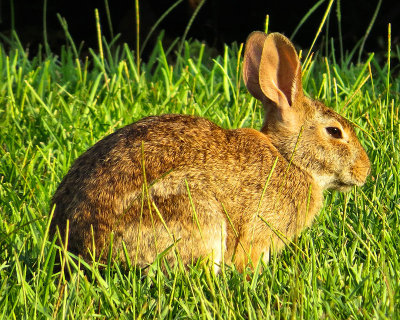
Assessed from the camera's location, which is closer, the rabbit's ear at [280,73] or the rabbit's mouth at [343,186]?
the rabbit's ear at [280,73]

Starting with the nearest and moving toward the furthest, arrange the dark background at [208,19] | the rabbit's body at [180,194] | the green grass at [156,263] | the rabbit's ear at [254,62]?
the green grass at [156,263] → the rabbit's body at [180,194] → the rabbit's ear at [254,62] → the dark background at [208,19]

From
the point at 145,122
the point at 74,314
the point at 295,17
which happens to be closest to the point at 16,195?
the point at 145,122

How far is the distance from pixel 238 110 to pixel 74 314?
2.34 meters

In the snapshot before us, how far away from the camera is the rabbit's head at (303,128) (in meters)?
3.92

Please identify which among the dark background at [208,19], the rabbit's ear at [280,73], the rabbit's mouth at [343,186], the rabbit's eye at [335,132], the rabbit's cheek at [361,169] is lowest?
the dark background at [208,19]

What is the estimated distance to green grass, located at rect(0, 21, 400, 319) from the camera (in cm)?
283

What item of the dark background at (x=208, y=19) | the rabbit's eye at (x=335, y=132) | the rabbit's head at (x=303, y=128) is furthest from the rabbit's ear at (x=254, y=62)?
the dark background at (x=208, y=19)

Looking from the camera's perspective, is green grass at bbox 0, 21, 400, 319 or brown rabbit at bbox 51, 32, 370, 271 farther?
brown rabbit at bbox 51, 32, 370, 271

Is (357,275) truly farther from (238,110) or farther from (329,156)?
(238,110)

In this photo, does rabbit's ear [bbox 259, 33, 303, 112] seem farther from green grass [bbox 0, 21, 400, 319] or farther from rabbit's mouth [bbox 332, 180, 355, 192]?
green grass [bbox 0, 21, 400, 319]

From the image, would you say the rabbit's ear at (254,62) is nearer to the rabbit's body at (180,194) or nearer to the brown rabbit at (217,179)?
the brown rabbit at (217,179)

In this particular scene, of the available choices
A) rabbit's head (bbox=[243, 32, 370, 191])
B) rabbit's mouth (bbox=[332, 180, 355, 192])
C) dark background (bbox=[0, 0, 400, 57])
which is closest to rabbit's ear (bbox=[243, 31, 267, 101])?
rabbit's head (bbox=[243, 32, 370, 191])

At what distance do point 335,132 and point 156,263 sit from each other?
1298 millimetres

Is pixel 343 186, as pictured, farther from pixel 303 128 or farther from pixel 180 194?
pixel 180 194
